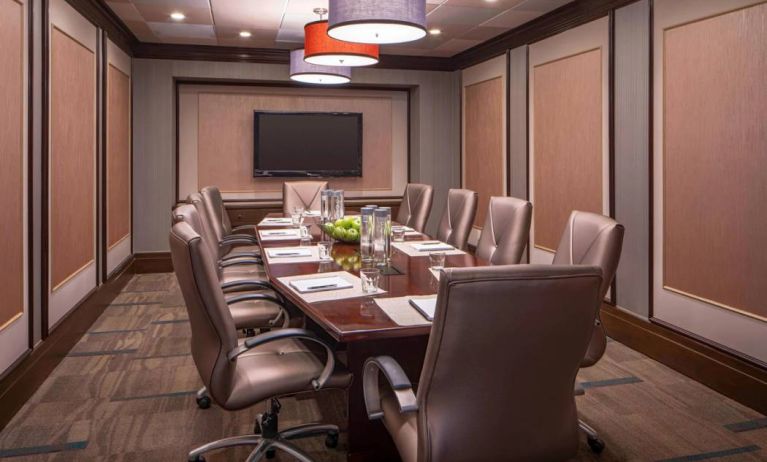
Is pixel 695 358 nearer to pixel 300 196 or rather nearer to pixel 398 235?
pixel 398 235

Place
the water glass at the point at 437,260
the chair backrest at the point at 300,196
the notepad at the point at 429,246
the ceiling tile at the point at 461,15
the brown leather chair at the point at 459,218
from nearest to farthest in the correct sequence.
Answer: the water glass at the point at 437,260
the notepad at the point at 429,246
the brown leather chair at the point at 459,218
the ceiling tile at the point at 461,15
the chair backrest at the point at 300,196

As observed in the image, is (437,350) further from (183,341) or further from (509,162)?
(509,162)

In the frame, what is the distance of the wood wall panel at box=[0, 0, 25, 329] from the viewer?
1957 millimetres

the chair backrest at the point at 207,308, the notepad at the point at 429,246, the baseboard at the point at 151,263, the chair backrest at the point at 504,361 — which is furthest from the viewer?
the baseboard at the point at 151,263

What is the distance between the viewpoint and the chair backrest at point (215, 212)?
3040 mm

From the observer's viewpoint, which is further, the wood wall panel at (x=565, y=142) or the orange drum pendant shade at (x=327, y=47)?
the wood wall panel at (x=565, y=142)

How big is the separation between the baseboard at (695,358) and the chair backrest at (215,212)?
1968 millimetres

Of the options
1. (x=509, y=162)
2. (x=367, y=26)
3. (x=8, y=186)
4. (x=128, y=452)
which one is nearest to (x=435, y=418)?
(x=128, y=452)

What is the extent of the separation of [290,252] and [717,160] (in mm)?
1616

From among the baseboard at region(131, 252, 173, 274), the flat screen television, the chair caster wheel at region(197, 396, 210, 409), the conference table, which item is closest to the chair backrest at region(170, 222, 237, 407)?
the conference table

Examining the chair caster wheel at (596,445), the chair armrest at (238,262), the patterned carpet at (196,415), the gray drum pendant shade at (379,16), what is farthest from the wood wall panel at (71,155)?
the chair caster wheel at (596,445)

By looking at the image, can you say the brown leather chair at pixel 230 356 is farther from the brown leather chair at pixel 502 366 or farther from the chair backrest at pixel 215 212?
the chair backrest at pixel 215 212

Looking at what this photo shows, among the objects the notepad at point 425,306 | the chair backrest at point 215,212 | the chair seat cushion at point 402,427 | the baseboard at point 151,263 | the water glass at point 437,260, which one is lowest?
the chair seat cushion at point 402,427

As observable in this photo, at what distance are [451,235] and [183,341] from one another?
1303mm
